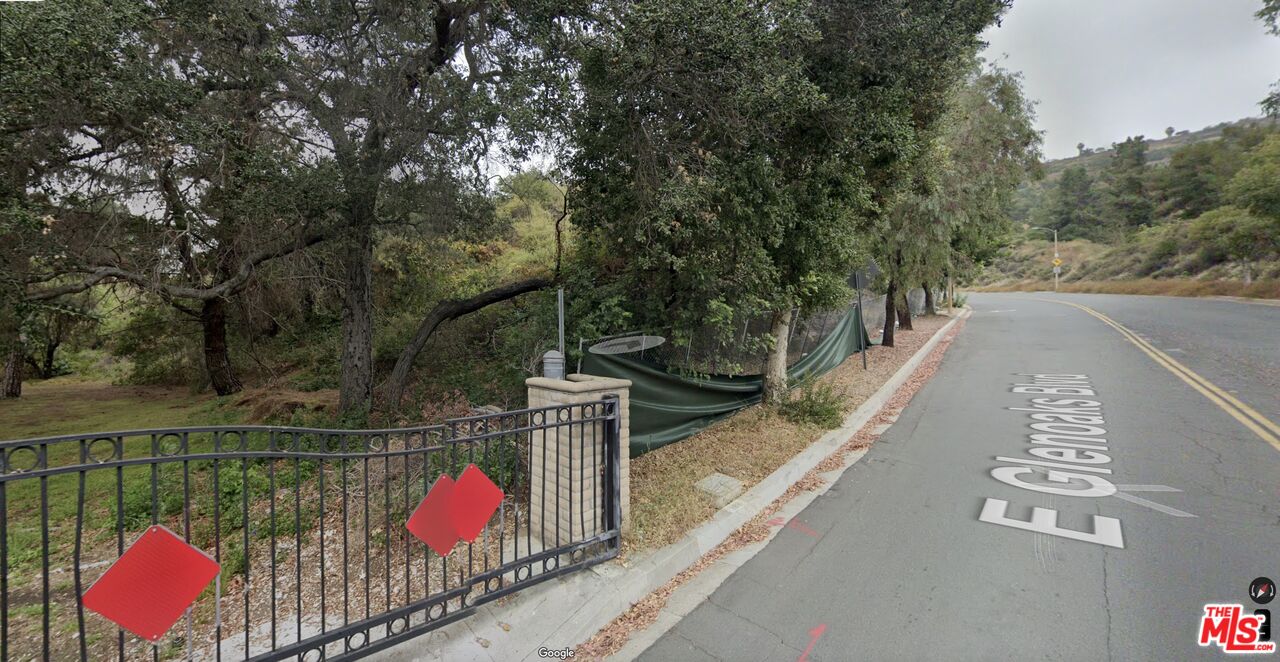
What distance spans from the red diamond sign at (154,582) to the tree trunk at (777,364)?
22.5 ft

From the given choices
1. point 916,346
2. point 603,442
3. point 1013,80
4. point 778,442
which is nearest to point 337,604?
point 603,442

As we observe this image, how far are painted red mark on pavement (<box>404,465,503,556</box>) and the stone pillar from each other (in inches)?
21.2

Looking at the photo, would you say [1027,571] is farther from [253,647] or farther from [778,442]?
[253,647]

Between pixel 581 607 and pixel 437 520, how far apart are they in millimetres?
1074

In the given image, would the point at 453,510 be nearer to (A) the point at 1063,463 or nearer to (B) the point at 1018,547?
(B) the point at 1018,547

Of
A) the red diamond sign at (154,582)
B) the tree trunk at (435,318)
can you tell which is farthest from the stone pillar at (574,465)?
the tree trunk at (435,318)

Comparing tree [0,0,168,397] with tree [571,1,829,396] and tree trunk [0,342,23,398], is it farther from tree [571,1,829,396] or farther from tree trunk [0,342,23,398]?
Answer: tree trunk [0,342,23,398]

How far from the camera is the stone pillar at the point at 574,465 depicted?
12.7ft

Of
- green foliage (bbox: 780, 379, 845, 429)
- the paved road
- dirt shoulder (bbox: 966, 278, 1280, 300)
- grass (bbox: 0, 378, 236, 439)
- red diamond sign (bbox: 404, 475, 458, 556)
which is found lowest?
grass (bbox: 0, 378, 236, 439)

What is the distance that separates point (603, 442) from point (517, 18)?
5995mm

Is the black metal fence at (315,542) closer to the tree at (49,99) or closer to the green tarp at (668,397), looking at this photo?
the green tarp at (668,397)

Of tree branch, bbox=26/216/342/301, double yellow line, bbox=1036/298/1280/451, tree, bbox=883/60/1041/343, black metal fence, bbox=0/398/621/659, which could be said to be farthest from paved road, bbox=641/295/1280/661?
tree branch, bbox=26/216/342/301

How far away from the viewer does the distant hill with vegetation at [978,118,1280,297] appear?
2381 cm

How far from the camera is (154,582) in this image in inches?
92.0
